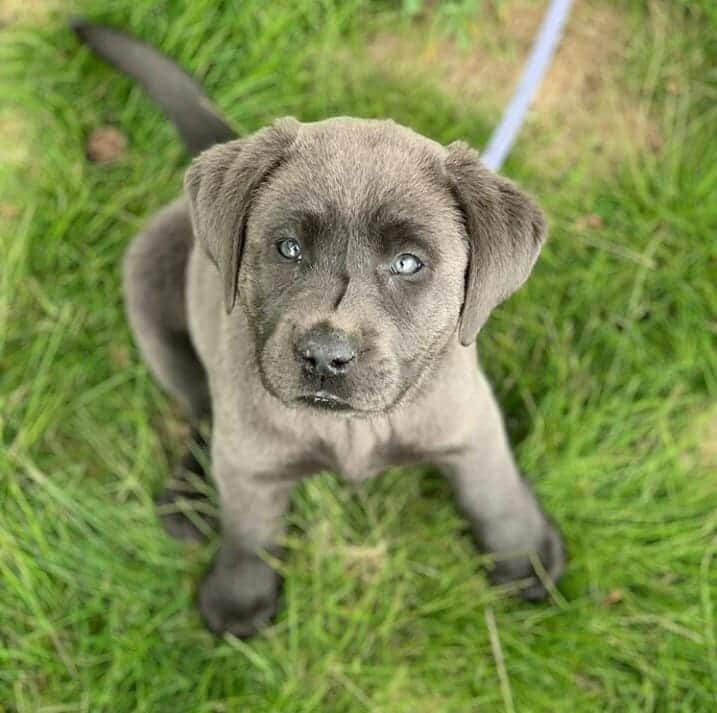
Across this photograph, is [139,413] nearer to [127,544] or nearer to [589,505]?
[127,544]

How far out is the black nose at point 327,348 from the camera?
210 cm

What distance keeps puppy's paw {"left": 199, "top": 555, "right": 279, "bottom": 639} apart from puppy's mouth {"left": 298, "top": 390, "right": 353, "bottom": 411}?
38.0 inches

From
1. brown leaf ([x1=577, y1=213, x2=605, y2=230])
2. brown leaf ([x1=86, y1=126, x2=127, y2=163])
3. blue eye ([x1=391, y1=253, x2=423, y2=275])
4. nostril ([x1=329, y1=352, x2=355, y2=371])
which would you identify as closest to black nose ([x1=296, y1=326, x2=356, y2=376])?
nostril ([x1=329, y1=352, x2=355, y2=371])

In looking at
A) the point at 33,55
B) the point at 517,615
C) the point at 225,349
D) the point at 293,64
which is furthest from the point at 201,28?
the point at 517,615

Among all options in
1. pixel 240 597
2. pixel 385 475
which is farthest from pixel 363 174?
pixel 240 597

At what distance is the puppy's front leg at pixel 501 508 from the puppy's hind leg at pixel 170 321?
3.05 feet

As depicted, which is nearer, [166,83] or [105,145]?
[166,83]

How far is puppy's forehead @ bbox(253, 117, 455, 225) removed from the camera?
2.13 m

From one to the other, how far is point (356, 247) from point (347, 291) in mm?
103

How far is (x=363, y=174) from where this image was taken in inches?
84.4

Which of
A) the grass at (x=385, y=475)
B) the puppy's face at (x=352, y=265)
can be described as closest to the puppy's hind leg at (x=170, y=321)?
the grass at (x=385, y=475)

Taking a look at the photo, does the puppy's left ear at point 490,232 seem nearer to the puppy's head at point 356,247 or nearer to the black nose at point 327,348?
the puppy's head at point 356,247

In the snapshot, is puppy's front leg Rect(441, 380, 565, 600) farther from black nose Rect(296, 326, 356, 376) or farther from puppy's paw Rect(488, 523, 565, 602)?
black nose Rect(296, 326, 356, 376)

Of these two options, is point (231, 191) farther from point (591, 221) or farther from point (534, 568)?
point (591, 221)
